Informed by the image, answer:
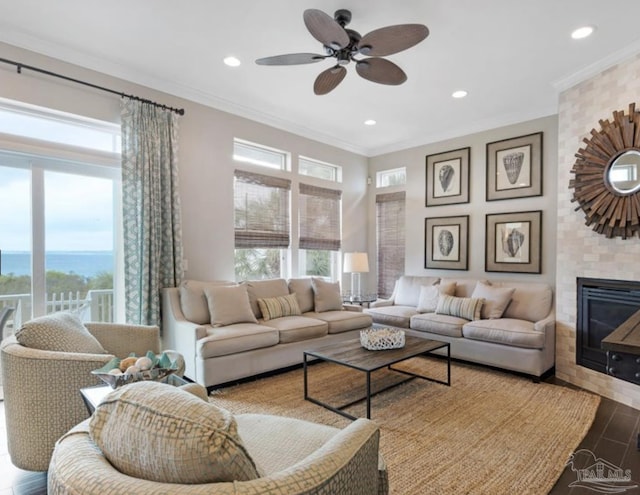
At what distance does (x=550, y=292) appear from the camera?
13.6ft

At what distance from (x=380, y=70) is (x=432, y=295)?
2.96 m

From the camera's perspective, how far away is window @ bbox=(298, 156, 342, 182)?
549 cm

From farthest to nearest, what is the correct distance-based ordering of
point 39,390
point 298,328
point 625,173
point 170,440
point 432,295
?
point 432,295
point 298,328
point 625,173
point 39,390
point 170,440

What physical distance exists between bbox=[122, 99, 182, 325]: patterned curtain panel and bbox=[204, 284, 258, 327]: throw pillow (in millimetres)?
499

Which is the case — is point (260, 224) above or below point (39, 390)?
above

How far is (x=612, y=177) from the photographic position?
10.6 ft

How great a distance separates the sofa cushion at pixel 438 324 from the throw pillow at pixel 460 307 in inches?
2.3

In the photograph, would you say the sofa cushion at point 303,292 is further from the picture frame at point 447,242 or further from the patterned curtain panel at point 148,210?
the picture frame at point 447,242

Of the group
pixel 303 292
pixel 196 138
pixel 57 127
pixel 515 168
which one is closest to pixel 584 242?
pixel 515 168

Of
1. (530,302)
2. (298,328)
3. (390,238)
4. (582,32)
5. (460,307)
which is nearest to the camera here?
(582,32)

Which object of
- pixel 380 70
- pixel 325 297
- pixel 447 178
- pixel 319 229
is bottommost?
pixel 325 297

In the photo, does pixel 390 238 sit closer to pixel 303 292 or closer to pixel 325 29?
pixel 303 292

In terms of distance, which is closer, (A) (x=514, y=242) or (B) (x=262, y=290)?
(B) (x=262, y=290)

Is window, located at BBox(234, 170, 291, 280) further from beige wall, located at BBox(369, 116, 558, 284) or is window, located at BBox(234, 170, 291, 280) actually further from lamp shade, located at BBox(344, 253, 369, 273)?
beige wall, located at BBox(369, 116, 558, 284)
